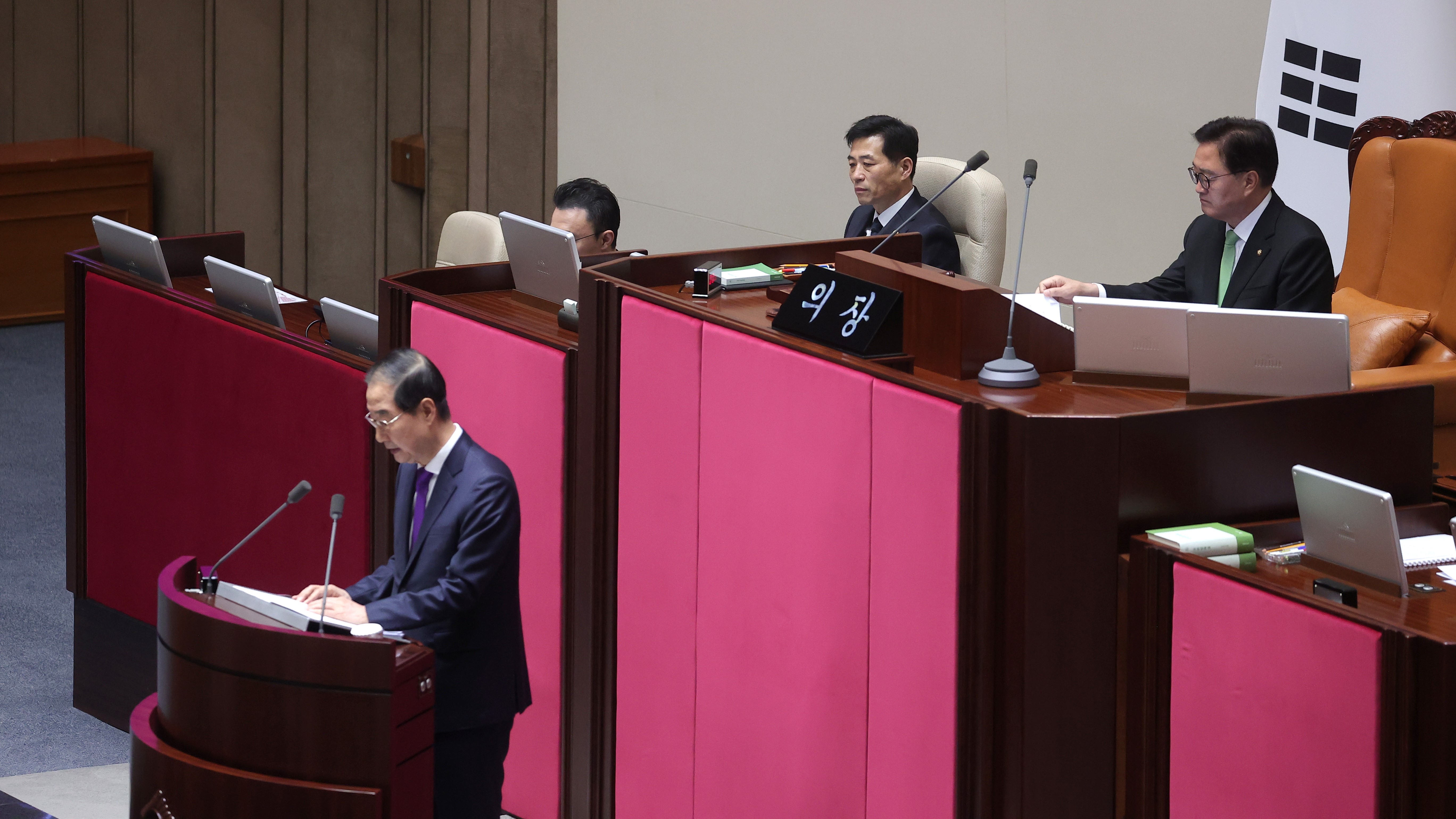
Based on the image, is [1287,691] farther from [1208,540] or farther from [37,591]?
[37,591]

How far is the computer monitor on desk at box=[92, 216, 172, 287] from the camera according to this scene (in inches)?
190

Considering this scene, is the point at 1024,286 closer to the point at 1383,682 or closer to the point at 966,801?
the point at 966,801

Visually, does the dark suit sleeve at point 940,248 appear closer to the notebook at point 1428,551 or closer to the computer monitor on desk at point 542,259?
the computer monitor on desk at point 542,259

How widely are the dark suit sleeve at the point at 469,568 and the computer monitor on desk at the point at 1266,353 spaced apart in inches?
47.4

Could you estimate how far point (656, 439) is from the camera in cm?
350

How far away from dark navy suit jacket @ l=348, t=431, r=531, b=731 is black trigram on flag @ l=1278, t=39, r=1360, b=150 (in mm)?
2727

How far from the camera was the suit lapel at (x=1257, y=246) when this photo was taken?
3.70m

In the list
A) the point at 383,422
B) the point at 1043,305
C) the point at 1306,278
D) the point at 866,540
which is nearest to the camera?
the point at 866,540

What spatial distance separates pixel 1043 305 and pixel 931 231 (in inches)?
42.9

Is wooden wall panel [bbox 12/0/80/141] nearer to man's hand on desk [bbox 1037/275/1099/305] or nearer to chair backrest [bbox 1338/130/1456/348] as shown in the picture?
chair backrest [bbox 1338/130/1456/348]

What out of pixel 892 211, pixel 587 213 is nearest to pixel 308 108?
pixel 587 213

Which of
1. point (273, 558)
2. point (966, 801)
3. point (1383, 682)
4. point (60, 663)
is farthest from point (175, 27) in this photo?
point (1383, 682)

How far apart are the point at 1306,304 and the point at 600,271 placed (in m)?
1.46

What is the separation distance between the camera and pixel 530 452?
3.83m
